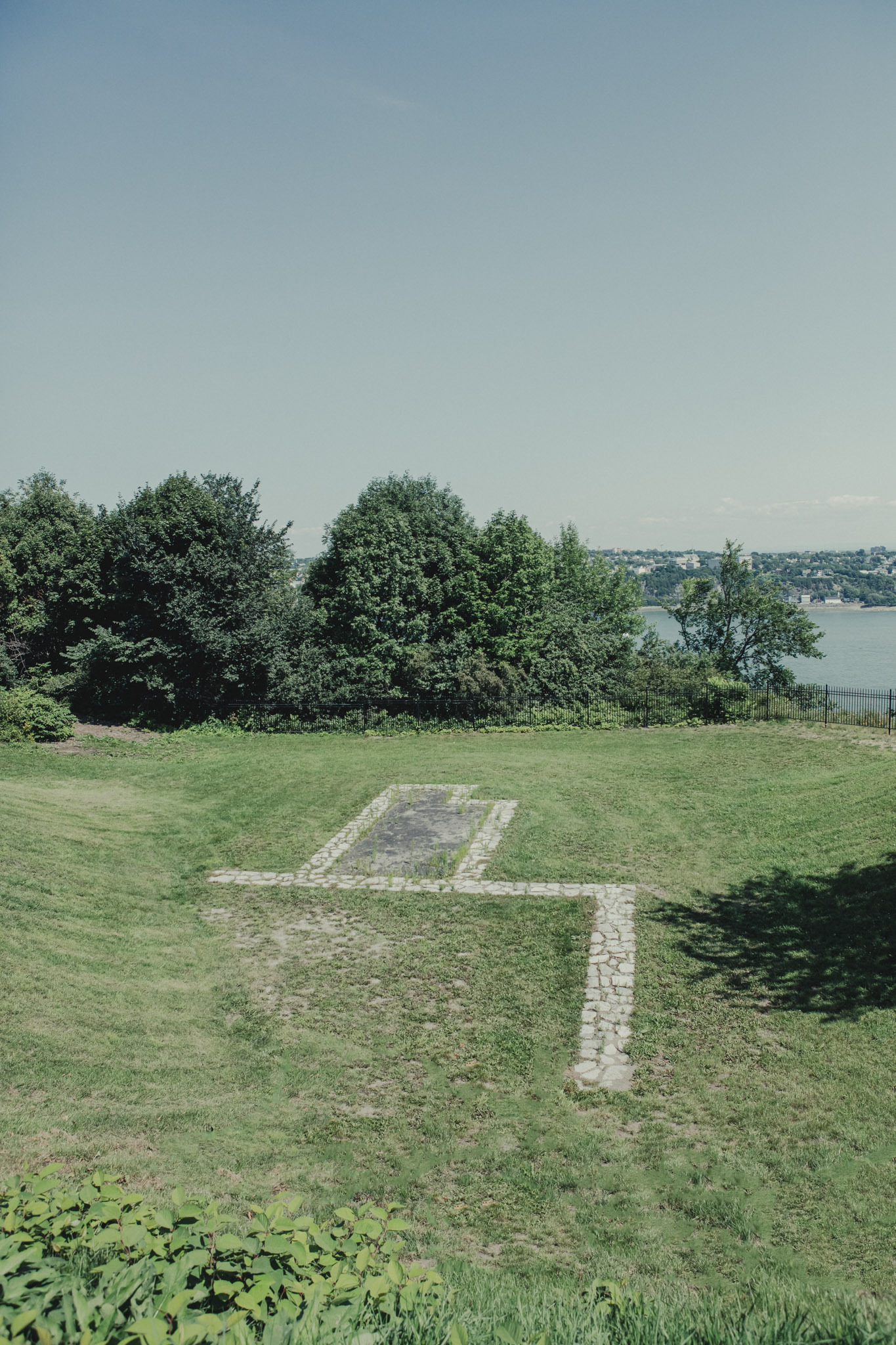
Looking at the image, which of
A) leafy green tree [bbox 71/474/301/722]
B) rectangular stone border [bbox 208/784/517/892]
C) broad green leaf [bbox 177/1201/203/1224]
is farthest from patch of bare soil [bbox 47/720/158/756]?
broad green leaf [bbox 177/1201/203/1224]

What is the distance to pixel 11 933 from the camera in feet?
31.8

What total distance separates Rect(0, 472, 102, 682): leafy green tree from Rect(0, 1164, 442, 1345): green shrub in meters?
26.7

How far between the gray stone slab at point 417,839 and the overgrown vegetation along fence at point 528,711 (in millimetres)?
7654

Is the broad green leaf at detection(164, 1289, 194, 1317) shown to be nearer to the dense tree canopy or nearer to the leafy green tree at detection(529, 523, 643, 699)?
the dense tree canopy

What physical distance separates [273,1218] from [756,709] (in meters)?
21.9

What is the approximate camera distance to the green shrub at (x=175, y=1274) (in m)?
2.82

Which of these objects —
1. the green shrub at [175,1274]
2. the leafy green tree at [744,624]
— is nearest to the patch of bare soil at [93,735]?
the green shrub at [175,1274]

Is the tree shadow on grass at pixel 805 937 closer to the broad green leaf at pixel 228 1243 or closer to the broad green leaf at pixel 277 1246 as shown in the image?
the broad green leaf at pixel 277 1246

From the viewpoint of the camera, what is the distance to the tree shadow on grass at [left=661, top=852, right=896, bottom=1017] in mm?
9109

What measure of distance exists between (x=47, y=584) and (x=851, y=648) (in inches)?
2814

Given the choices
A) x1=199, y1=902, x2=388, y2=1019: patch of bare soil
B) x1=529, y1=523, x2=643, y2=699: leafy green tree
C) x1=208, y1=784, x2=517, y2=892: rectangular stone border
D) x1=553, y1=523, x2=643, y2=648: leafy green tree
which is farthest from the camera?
x1=553, y1=523, x2=643, y2=648: leafy green tree

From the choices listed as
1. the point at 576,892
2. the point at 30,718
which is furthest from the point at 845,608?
the point at 576,892

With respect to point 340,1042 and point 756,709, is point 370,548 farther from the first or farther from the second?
point 340,1042

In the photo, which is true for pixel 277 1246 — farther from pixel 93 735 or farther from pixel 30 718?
pixel 93 735
